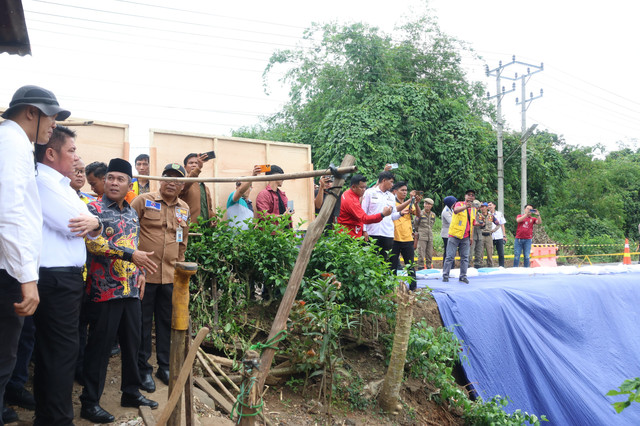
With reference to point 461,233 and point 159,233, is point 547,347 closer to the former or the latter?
point 461,233

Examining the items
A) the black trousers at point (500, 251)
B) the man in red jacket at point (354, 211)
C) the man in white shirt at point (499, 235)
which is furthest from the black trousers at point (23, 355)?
the black trousers at point (500, 251)

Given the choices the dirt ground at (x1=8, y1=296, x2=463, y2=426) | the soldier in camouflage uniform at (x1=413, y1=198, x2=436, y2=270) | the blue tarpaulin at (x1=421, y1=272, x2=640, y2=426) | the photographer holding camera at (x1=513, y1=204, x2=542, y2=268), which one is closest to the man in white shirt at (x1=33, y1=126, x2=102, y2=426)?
the dirt ground at (x1=8, y1=296, x2=463, y2=426)

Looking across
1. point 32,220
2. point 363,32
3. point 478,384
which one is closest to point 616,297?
point 478,384

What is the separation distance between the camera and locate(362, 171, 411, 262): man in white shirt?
7109 millimetres

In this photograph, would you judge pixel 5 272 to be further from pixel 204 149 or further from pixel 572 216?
pixel 572 216

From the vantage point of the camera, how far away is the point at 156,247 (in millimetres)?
4262

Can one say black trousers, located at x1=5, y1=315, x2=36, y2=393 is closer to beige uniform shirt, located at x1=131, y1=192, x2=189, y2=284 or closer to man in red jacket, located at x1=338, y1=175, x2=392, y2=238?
beige uniform shirt, located at x1=131, y1=192, x2=189, y2=284

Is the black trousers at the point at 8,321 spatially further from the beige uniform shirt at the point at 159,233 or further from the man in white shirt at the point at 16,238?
the beige uniform shirt at the point at 159,233

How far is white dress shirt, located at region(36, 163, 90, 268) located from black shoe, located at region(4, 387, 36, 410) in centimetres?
131

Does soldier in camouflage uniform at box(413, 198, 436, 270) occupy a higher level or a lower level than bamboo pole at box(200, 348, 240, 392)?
higher

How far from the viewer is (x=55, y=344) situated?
2957mm

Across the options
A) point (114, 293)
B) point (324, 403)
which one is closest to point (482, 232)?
point (324, 403)

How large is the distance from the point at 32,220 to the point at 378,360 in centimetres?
442

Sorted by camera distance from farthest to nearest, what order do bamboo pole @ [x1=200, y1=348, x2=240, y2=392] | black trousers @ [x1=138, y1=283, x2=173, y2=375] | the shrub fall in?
the shrub, bamboo pole @ [x1=200, y1=348, x2=240, y2=392], black trousers @ [x1=138, y1=283, x2=173, y2=375]
